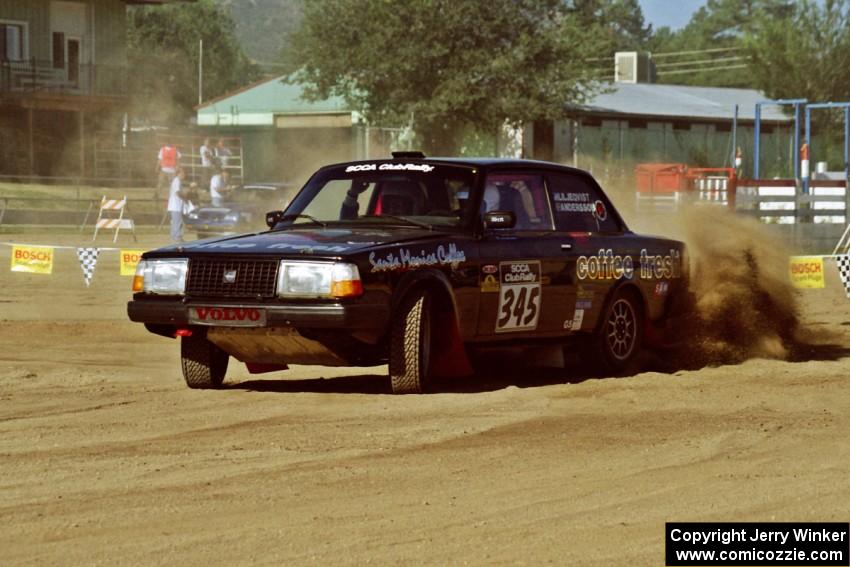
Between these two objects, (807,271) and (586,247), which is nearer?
(586,247)

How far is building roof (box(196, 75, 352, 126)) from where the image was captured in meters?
61.6

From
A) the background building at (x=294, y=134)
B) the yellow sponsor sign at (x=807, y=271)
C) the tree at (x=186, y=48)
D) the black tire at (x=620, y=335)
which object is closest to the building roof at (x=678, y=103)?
the background building at (x=294, y=134)

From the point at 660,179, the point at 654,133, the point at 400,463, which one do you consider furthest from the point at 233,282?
the point at 654,133

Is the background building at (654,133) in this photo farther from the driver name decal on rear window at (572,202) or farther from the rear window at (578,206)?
the driver name decal on rear window at (572,202)

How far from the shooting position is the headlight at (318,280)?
9.06m

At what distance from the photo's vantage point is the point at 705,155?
2388 inches

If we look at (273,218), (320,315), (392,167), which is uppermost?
(392,167)

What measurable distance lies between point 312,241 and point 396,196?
1.04 m

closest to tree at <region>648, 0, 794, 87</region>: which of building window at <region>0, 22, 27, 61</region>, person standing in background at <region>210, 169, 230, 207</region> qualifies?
building window at <region>0, 22, 27, 61</region>

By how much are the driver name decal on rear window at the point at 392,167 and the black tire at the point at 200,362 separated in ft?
5.68

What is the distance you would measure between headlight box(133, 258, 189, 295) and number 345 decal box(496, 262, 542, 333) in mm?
2191

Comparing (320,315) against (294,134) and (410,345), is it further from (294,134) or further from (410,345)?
(294,134)

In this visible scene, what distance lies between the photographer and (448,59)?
47094mm

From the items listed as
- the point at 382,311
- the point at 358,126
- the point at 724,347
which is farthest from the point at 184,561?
the point at 358,126
